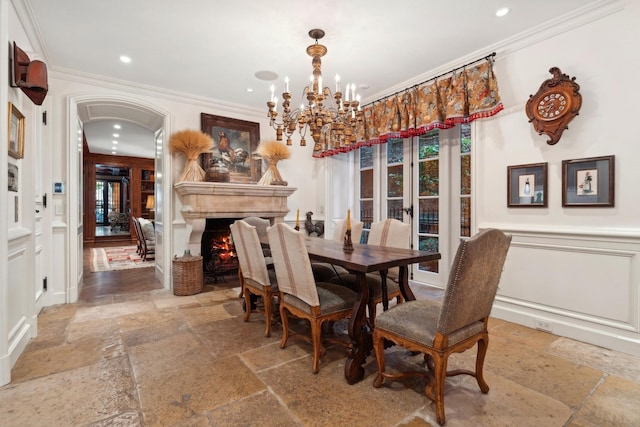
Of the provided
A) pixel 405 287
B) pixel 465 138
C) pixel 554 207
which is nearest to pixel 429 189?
pixel 465 138

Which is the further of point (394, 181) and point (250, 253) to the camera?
point (394, 181)

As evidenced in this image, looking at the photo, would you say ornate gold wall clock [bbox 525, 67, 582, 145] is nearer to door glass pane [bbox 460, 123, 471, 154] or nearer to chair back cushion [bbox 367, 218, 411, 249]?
door glass pane [bbox 460, 123, 471, 154]

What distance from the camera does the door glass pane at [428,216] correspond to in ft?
13.5

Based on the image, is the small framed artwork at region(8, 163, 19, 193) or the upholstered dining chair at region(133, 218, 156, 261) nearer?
the small framed artwork at region(8, 163, 19, 193)

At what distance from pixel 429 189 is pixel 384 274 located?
2.20 metres

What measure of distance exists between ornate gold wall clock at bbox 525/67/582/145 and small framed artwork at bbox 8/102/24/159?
4116 mm

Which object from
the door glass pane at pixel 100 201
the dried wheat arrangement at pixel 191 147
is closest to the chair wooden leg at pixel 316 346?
the dried wheat arrangement at pixel 191 147

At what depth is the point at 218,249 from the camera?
4820 millimetres

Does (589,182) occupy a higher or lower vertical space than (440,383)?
higher

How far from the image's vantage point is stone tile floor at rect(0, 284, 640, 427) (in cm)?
165

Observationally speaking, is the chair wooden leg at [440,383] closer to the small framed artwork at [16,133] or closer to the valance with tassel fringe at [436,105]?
the valance with tassel fringe at [436,105]

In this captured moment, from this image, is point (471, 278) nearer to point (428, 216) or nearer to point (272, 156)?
point (428, 216)

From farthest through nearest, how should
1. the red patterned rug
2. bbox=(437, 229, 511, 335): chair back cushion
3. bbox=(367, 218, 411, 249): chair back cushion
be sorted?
the red patterned rug → bbox=(367, 218, 411, 249): chair back cushion → bbox=(437, 229, 511, 335): chair back cushion

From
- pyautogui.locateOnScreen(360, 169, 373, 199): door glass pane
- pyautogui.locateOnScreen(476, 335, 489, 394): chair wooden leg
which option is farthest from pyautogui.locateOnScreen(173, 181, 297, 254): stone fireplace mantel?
pyautogui.locateOnScreen(476, 335, 489, 394): chair wooden leg
